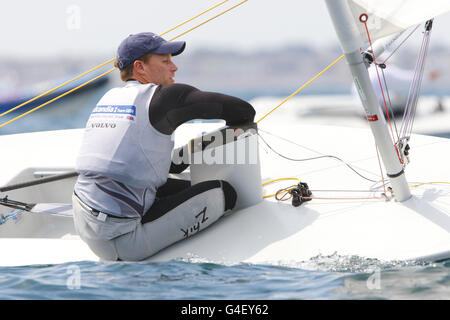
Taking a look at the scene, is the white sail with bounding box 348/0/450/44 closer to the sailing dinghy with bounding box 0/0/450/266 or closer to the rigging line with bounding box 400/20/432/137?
the sailing dinghy with bounding box 0/0/450/266

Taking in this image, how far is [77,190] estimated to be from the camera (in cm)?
235

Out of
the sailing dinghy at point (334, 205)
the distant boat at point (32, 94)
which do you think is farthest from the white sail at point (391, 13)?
the distant boat at point (32, 94)

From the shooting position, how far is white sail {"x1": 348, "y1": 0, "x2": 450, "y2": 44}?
2324mm

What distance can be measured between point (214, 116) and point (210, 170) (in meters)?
0.39

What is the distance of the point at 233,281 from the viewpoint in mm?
2141

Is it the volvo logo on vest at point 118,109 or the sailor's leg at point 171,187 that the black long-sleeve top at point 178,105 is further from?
the sailor's leg at point 171,187

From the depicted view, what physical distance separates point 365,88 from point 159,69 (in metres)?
0.81

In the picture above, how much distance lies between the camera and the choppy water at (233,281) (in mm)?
2023

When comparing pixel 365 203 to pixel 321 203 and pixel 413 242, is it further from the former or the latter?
pixel 413 242

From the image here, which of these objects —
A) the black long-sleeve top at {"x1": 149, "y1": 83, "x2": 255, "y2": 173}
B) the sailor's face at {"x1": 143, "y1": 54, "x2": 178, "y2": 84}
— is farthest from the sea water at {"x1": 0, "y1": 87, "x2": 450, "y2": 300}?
the sailor's face at {"x1": 143, "y1": 54, "x2": 178, "y2": 84}

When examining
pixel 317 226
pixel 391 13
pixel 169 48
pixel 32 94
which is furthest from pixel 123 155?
pixel 32 94

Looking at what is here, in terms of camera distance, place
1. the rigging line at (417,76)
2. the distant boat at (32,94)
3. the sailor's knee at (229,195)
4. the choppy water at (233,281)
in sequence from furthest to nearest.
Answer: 1. the distant boat at (32,94)
2. the rigging line at (417,76)
3. the sailor's knee at (229,195)
4. the choppy water at (233,281)

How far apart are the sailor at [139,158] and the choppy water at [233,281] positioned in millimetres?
123
